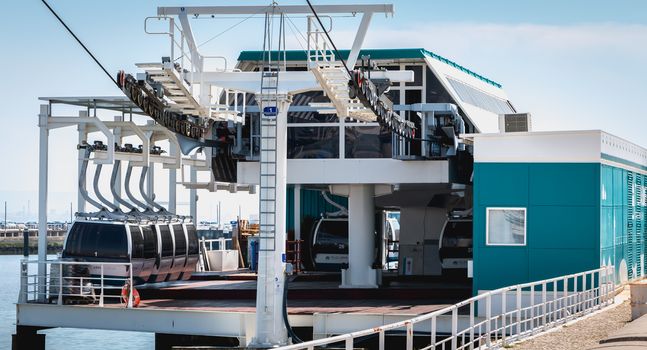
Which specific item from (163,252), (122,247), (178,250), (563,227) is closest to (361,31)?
(563,227)

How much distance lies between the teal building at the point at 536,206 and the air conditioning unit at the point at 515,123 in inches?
118

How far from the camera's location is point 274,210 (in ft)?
80.4

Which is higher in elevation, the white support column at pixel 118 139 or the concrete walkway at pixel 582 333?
the white support column at pixel 118 139

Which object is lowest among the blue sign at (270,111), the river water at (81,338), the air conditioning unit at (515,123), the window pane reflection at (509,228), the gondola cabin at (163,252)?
the river water at (81,338)

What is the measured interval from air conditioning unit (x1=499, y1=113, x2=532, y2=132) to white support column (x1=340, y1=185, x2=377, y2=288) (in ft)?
14.7

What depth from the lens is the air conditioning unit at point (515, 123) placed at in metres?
29.8

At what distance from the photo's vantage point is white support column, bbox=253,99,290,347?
24.2m

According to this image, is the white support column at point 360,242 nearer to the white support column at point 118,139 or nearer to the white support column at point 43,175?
the white support column at point 118,139

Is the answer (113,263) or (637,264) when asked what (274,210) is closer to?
(113,263)

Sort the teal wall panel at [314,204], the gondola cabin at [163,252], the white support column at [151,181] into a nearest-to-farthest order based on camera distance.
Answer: the gondola cabin at [163,252]
the white support column at [151,181]
the teal wall panel at [314,204]

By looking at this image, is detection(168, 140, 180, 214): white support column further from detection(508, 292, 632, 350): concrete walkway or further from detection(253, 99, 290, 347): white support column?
detection(508, 292, 632, 350): concrete walkway

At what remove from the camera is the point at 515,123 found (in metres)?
29.9

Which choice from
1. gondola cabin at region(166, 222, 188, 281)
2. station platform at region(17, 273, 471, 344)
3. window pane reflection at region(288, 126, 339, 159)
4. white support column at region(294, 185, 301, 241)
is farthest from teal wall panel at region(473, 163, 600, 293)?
white support column at region(294, 185, 301, 241)

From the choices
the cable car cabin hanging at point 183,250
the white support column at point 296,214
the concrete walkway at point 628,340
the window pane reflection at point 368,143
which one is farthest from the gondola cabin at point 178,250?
the concrete walkway at point 628,340
